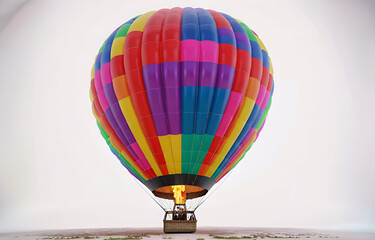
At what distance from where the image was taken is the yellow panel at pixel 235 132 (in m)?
10.9

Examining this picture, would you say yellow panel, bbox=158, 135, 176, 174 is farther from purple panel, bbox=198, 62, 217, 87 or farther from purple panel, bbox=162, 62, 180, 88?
purple panel, bbox=198, 62, 217, 87

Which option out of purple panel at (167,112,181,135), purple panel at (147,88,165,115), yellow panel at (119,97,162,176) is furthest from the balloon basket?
purple panel at (147,88,165,115)

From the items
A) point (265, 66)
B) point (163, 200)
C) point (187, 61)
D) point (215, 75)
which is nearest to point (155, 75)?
point (187, 61)

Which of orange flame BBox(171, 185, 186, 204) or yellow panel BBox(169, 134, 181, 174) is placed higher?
yellow panel BBox(169, 134, 181, 174)

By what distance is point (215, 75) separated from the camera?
10.4 meters

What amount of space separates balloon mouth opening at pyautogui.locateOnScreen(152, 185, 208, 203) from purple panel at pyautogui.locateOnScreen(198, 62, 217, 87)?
3.20 metres

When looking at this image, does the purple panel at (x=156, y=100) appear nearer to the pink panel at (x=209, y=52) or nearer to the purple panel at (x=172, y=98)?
the purple panel at (x=172, y=98)

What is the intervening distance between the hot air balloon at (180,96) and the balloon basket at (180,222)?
28mm

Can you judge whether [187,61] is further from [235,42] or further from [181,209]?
[181,209]

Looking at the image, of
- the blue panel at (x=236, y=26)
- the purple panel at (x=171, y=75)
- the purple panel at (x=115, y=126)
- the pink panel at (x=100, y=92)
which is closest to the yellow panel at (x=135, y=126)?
the purple panel at (x=115, y=126)

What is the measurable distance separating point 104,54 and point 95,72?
0.74m

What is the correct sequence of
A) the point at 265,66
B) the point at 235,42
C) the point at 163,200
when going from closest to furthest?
1. the point at 235,42
2. the point at 265,66
3. the point at 163,200

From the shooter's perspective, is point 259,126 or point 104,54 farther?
point 259,126

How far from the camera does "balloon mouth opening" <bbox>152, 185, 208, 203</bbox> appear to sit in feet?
37.1
